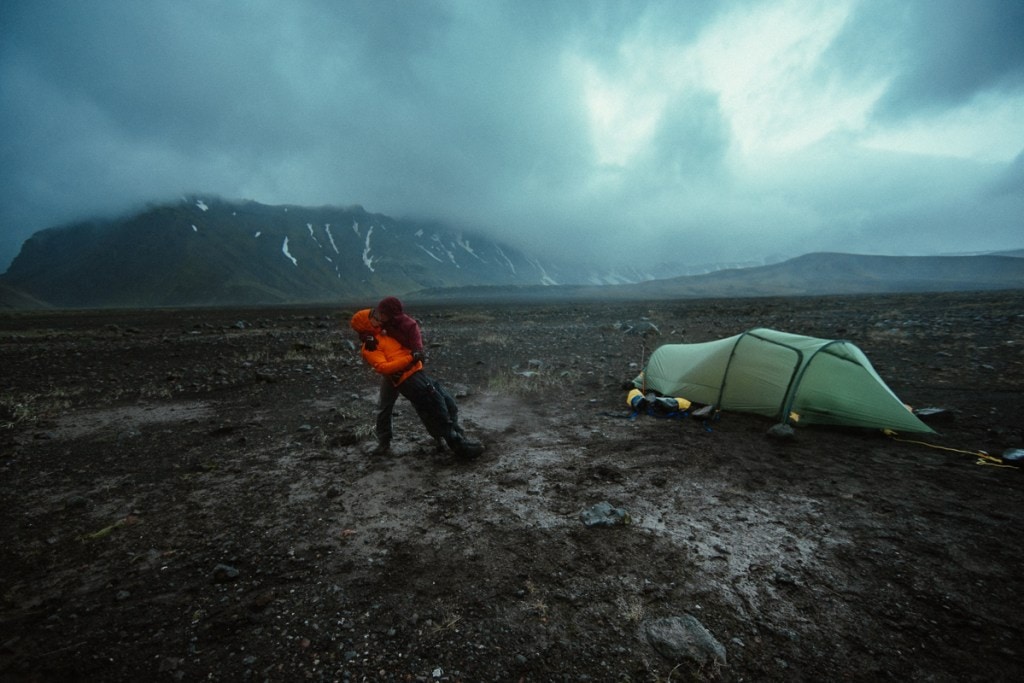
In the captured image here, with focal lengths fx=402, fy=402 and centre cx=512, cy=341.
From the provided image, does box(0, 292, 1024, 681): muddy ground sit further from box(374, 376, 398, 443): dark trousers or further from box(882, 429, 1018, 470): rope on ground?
box(374, 376, 398, 443): dark trousers

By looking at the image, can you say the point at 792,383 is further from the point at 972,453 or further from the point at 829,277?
the point at 829,277

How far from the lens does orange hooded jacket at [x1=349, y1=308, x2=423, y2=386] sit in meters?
5.59

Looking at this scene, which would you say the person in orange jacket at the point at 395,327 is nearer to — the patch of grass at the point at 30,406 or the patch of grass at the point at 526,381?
the patch of grass at the point at 526,381

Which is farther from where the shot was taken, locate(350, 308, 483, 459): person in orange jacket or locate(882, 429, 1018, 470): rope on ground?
locate(350, 308, 483, 459): person in orange jacket

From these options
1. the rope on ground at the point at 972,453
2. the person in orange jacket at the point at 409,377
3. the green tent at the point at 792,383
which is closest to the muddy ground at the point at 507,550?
the rope on ground at the point at 972,453

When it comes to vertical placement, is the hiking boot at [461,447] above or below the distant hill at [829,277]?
below

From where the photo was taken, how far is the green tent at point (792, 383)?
670cm

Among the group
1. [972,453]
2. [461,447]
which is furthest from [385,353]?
[972,453]

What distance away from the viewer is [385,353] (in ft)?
18.5

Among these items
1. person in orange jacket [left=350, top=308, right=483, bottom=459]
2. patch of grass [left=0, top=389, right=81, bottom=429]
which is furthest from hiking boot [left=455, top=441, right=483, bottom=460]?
patch of grass [left=0, top=389, right=81, bottom=429]

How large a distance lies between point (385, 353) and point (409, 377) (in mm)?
474

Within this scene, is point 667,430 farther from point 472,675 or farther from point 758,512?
point 472,675

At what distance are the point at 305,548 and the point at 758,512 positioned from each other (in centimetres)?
481

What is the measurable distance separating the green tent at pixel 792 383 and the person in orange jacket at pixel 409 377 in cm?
498
